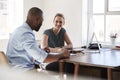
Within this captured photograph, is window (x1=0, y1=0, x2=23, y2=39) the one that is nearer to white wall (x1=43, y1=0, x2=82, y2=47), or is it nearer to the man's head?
white wall (x1=43, y1=0, x2=82, y2=47)

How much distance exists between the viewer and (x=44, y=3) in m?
5.37

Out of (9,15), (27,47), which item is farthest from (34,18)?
(9,15)

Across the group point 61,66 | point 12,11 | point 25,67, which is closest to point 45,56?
point 25,67

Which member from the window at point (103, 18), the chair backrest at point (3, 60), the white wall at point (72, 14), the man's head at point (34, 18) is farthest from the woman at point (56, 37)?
the chair backrest at point (3, 60)

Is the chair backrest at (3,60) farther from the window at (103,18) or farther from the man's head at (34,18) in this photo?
the window at (103,18)

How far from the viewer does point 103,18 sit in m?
4.70

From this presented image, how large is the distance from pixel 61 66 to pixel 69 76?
0.52 meters

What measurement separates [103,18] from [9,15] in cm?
196

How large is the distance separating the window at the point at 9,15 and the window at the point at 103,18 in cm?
146

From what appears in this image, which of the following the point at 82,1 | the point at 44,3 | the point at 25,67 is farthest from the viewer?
the point at 44,3

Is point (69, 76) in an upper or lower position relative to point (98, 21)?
lower

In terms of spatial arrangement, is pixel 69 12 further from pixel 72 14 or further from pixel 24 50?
pixel 24 50

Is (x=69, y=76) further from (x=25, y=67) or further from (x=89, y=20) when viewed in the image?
(x=89, y=20)

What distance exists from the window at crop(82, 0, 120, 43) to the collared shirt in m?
2.48
